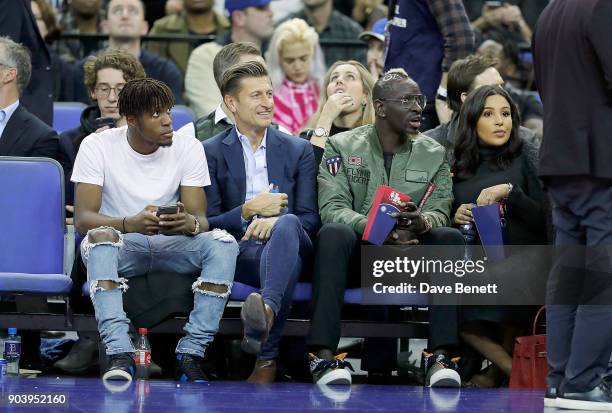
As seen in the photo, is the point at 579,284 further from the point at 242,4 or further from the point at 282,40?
the point at 242,4

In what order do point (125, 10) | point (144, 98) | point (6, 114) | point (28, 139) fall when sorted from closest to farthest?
point (144, 98)
point (28, 139)
point (6, 114)
point (125, 10)

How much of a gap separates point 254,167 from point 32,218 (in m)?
1.25

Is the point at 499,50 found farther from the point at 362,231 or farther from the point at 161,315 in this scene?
the point at 161,315

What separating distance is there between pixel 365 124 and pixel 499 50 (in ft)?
9.80

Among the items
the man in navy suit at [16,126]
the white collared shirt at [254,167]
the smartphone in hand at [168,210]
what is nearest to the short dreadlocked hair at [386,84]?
the white collared shirt at [254,167]

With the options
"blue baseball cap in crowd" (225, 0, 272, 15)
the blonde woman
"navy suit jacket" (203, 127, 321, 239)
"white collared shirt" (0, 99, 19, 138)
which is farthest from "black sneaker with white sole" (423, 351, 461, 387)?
"blue baseball cap in crowd" (225, 0, 272, 15)

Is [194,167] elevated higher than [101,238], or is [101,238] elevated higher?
[194,167]

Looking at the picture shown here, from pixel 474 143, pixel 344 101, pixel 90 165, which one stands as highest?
pixel 344 101

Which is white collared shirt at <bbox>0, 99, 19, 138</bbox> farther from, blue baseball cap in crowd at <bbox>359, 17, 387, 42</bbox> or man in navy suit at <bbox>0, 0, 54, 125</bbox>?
blue baseball cap in crowd at <bbox>359, 17, 387, 42</bbox>

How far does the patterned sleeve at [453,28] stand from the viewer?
8.08 m

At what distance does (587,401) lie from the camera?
5.46 meters

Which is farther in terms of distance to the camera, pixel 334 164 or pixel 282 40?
pixel 282 40

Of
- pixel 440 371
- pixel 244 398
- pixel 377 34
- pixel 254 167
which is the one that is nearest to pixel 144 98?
pixel 254 167

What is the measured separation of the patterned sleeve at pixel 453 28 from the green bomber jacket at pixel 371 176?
3.91 ft
